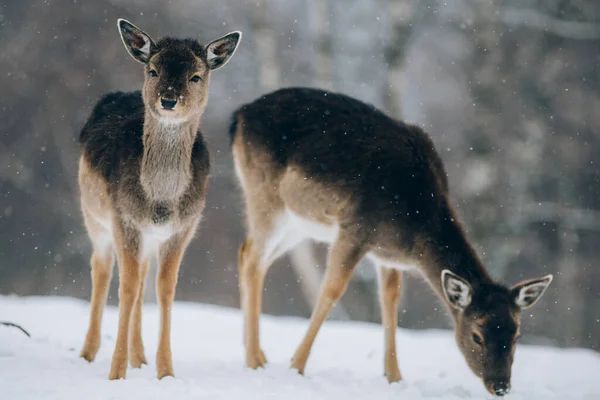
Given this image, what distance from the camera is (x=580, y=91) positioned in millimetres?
14836

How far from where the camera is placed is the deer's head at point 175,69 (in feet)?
18.5

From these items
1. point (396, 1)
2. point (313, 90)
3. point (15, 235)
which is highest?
point (396, 1)

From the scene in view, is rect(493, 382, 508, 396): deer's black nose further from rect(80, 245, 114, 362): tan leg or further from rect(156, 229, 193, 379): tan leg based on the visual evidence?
rect(80, 245, 114, 362): tan leg

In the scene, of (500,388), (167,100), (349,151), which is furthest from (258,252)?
(500,388)

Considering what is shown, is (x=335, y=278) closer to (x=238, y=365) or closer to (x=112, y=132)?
(x=238, y=365)

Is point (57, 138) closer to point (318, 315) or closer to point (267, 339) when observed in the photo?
point (267, 339)

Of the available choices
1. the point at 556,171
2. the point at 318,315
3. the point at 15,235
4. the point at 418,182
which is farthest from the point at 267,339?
the point at 15,235

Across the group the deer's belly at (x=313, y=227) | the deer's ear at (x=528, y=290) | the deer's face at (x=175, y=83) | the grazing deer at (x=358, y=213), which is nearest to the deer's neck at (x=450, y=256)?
the grazing deer at (x=358, y=213)

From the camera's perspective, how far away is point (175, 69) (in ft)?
18.6

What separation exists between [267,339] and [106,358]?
2.42 meters

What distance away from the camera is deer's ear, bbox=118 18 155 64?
5.82 metres

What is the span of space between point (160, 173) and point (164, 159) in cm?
10

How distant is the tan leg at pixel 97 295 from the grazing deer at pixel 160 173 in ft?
2.28

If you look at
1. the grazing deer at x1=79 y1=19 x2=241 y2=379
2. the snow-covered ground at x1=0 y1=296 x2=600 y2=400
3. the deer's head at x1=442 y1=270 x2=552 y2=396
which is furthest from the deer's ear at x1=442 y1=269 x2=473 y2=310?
the grazing deer at x1=79 y1=19 x2=241 y2=379
